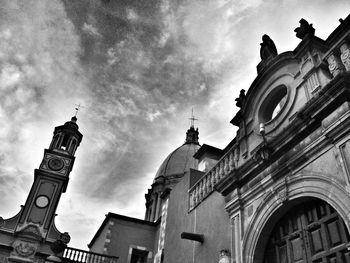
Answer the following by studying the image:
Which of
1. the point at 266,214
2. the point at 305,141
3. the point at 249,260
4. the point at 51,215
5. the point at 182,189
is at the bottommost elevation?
the point at 249,260

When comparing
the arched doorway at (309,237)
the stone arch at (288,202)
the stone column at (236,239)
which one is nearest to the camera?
the stone arch at (288,202)

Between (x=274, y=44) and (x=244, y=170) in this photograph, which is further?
(x=274, y=44)

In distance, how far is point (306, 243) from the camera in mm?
6074

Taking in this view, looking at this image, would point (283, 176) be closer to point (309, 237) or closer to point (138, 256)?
point (309, 237)

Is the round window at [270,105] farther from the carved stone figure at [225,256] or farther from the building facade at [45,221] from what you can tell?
the building facade at [45,221]

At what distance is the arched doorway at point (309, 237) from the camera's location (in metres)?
5.46

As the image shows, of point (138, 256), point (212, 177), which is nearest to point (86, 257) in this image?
point (138, 256)

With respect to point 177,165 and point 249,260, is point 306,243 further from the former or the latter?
point 177,165

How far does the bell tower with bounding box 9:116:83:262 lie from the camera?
20.8m

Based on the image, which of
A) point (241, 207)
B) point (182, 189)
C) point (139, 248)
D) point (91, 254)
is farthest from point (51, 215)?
point (241, 207)

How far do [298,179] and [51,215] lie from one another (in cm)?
2029

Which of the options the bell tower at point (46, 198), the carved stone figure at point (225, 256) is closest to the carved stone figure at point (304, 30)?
the carved stone figure at point (225, 256)

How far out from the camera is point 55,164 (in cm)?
2550

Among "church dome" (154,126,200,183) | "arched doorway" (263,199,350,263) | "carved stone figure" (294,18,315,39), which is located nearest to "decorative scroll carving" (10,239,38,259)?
"arched doorway" (263,199,350,263)
